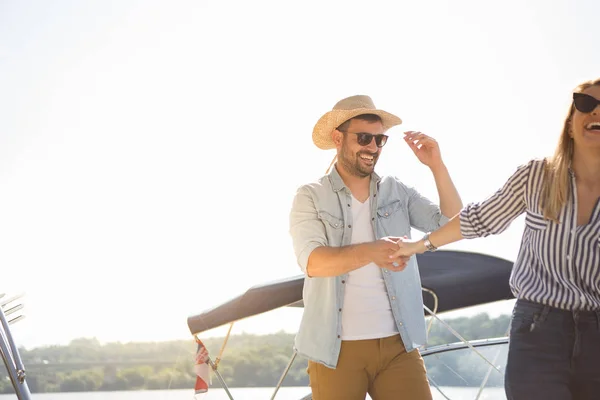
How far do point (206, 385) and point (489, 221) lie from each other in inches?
91.3

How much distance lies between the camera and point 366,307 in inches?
131

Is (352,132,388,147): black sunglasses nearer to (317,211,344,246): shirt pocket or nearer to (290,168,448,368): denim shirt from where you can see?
(290,168,448,368): denim shirt

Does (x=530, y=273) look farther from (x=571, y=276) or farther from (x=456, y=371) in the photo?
(x=456, y=371)

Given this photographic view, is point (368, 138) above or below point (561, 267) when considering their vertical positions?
above

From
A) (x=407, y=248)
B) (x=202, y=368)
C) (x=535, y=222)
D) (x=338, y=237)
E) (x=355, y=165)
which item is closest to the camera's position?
(x=535, y=222)

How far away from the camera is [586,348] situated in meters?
2.26

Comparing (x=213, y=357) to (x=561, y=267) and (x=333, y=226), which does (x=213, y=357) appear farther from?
(x=561, y=267)

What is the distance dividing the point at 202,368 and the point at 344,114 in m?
1.72

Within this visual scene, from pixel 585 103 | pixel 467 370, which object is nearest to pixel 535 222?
pixel 585 103

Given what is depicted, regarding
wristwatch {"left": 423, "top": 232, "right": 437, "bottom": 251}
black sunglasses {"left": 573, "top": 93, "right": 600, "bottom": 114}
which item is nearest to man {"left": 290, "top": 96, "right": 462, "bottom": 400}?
wristwatch {"left": 423, "top": 232, "right": 437, "bottom": 251}

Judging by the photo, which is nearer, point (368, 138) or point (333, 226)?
point (333, 226)

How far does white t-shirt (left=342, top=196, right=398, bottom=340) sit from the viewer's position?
3.28 metres

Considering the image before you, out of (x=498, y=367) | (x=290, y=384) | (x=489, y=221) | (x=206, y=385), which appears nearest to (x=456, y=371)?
(x=498, y=367)

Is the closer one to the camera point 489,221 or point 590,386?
point 590,386
